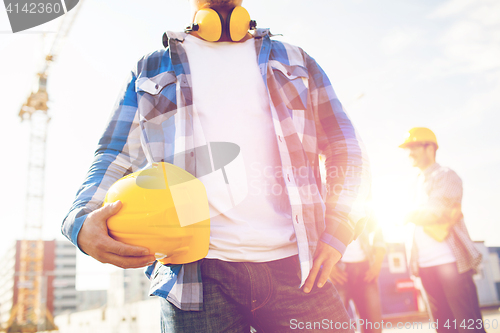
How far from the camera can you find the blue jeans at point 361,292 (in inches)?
160

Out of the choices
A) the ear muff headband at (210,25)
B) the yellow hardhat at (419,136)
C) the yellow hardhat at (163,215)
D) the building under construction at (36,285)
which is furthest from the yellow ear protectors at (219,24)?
the building under construction at (36,285)

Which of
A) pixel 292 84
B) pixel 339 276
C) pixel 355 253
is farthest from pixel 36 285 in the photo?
pixel 292 84

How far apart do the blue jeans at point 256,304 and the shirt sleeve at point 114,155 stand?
477 mm

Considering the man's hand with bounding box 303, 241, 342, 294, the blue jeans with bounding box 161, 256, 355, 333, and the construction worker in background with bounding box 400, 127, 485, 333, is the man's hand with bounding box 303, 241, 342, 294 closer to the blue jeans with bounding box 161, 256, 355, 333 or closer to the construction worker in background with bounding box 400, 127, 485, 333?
the blue jeans with bounding box 161, 256, 355, 333

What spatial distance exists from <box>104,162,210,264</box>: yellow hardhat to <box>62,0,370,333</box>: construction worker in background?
0.16ft

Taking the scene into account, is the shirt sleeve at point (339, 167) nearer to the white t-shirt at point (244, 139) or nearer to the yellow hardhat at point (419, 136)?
the white t-shirt at point (244, 139)

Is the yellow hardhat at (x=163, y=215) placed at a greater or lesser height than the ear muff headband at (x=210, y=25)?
lesser

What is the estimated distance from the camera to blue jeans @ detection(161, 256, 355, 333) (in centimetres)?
124

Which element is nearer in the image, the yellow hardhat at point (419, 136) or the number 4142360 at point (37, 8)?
the number 4142360 at point (37, 8)

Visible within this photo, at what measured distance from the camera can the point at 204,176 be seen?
1446mm

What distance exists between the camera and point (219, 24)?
1.65 metres

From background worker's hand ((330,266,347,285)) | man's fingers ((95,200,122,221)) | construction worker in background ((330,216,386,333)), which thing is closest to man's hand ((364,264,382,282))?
construction worker in background ((330,216,386,333))

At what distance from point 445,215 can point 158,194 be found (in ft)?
12.5

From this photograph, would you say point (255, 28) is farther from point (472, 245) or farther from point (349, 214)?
point (472, 245)
